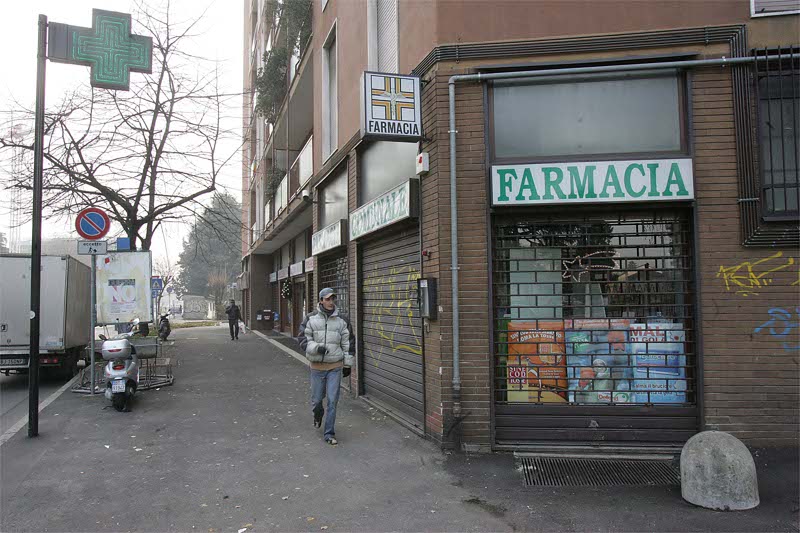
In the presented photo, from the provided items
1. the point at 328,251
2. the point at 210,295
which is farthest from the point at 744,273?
the point at 210,295

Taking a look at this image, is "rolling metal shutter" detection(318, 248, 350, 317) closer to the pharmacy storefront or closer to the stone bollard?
the pharmacy storefront

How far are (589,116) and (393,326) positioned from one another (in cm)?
391

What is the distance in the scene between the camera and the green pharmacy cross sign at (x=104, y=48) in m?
7.64

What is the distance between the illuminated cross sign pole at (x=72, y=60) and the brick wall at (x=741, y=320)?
8.11 meters

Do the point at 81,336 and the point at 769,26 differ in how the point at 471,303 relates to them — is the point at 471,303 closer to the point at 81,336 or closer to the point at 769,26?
the point at 769,26

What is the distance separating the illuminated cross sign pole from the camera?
23.8ft

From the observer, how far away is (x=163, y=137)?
15016mm

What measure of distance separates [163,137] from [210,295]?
61374 mm

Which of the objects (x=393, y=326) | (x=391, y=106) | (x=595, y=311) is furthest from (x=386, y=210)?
(x=595, y=311)

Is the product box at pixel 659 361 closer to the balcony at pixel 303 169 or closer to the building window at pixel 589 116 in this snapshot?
the building window at pixel 589 116

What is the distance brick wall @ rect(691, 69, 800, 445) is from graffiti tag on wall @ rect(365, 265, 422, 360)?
11.1ft

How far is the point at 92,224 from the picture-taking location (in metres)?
9.69

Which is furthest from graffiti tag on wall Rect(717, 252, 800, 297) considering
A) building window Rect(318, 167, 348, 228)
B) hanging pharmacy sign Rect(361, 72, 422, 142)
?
building window Rect(318, 167, 348, 228)

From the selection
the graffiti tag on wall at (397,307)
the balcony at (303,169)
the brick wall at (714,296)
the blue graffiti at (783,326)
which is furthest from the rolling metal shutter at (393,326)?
the balcony at (303,169)
